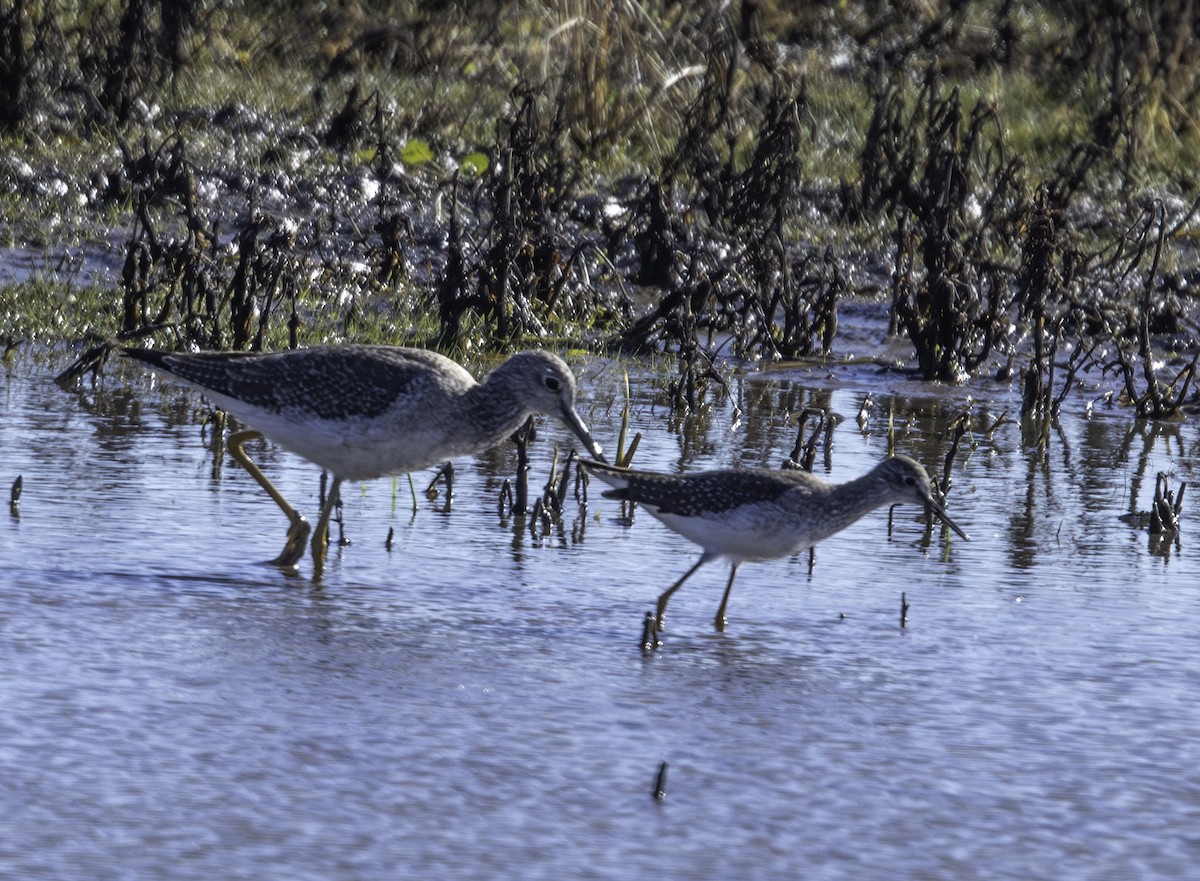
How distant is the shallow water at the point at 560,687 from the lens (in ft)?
14.6

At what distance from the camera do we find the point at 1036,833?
4.62 m

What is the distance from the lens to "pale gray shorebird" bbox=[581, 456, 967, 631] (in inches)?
261

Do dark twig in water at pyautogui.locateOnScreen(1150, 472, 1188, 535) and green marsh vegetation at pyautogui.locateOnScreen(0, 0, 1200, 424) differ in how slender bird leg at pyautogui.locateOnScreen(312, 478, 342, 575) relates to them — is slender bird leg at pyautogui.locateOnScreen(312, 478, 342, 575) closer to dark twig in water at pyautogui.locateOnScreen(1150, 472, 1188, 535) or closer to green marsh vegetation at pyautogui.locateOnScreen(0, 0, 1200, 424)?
green marsh vegetation at pyautogui.locateOnScreen(0, 0, 1200, 424)

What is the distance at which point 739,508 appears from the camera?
664 cm

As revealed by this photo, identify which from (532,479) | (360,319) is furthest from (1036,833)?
(360,319)

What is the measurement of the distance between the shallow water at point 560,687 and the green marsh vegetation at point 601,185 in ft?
5.63

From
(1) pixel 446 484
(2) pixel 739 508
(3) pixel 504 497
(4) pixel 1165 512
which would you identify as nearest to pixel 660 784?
(2) pixel 739 508

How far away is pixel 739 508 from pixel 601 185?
6775 millimetres

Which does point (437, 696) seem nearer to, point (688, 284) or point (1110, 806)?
point (1110, 806)

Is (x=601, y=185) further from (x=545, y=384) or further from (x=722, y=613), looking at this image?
(x=722, y=613)

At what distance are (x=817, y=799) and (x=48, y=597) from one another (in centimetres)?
283

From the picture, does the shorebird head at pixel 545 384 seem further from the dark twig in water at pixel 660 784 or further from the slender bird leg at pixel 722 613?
the dark twig in water at pixel 660 784

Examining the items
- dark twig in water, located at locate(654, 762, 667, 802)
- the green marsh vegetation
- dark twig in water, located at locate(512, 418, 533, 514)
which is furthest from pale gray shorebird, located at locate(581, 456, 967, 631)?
the green marsh vegetation

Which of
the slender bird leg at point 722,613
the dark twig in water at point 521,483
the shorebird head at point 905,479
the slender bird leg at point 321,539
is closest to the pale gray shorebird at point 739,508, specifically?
the slender bird leg at point 722,613
